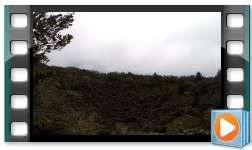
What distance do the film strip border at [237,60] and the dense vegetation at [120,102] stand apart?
24cm

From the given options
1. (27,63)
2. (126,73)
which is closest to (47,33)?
(27,63)

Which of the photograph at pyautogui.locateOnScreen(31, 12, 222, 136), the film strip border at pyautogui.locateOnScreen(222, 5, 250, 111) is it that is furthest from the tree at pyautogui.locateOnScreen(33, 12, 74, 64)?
the film strip border at pyautogui.locateOnScreen(222, 5, 250, 111)

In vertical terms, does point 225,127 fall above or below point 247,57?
below

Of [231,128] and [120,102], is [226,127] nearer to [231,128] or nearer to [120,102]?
[231,128]

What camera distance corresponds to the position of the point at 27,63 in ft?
22.0

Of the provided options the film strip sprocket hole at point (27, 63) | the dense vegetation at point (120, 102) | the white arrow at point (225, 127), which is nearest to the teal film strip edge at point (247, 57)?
the film strip sprocket hole at point (27, 63)

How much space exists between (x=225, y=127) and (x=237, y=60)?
35.6 inches

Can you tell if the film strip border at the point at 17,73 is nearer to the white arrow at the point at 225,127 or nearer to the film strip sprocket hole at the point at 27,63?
the film strip sprocket hole at the point at 27,63

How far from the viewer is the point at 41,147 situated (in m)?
6.38

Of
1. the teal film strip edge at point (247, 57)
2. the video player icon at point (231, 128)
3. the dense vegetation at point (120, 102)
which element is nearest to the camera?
the video player icon at point (231, 128)

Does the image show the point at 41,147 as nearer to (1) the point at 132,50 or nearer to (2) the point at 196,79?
(1) the point at 132,50

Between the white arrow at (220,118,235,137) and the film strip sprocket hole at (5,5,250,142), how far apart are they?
43cm

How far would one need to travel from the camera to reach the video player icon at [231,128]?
611cm

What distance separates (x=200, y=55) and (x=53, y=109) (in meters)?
1.98
